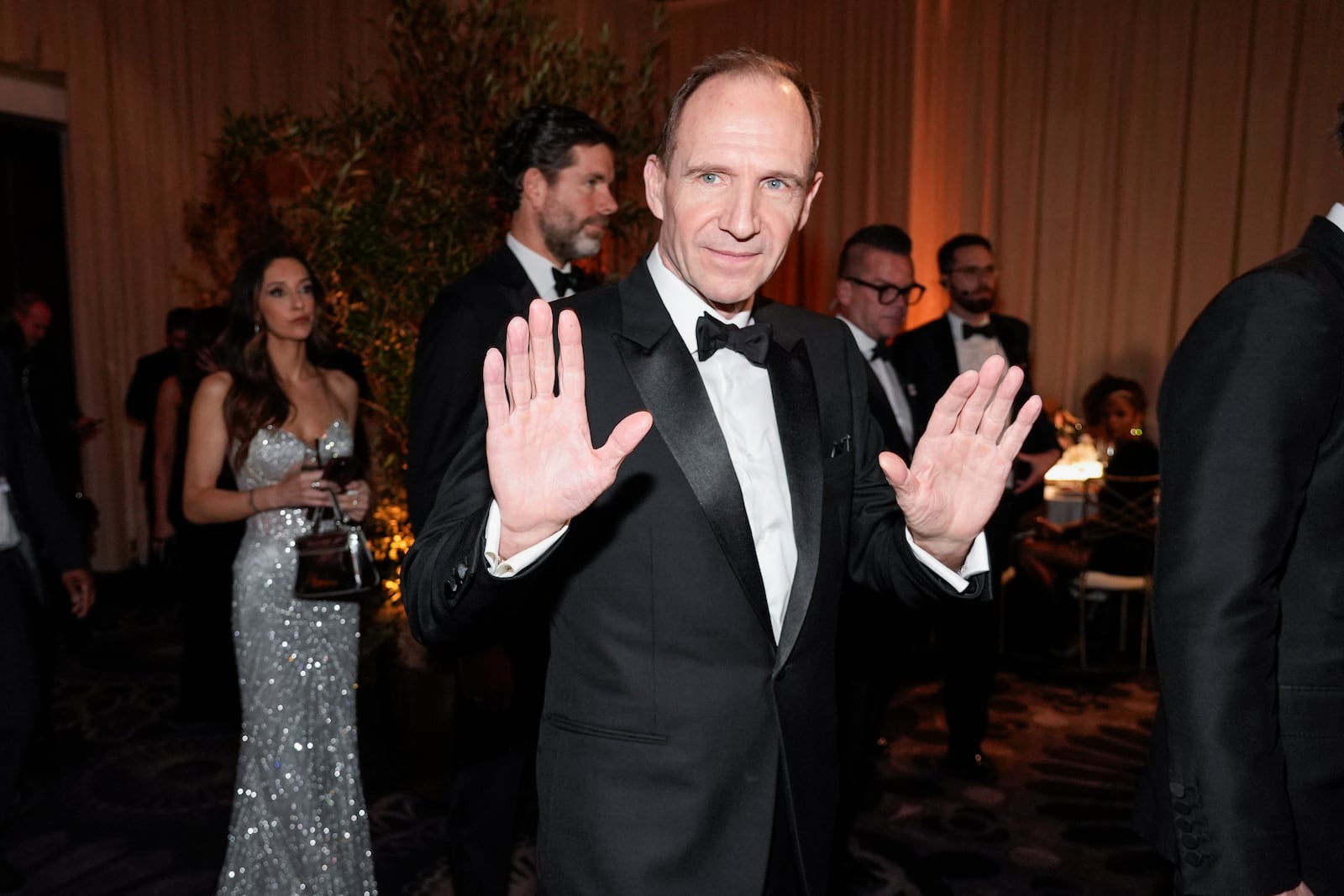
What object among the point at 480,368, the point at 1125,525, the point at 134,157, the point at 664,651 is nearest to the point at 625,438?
the point at 664,651

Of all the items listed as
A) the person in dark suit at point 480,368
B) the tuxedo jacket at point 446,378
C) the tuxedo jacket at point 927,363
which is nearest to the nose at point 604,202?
the person in dark suit at point 480,368

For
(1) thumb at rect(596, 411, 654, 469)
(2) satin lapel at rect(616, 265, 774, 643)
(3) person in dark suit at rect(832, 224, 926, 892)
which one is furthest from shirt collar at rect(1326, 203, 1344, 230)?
(3) person in dark suit at rect(832, 224, 926, 892)

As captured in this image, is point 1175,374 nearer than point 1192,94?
Yes

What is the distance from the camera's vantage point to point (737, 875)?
4.73ft

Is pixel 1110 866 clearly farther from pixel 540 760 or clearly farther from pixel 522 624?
pixel 540 760

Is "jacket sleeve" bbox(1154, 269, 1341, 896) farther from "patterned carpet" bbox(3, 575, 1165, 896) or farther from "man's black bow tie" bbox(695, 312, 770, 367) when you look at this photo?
"patterned carpet" bbox(3, 575, 1165, 896)

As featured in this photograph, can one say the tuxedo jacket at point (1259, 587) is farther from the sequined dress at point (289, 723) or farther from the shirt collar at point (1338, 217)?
the sequined dress at point (289, 723)

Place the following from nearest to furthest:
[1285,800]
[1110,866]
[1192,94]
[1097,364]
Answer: [1285,800] → [1110,866] → [1192,94] → [1097,364]

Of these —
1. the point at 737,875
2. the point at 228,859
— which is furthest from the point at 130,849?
the point at 737,875

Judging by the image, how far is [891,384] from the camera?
3814mm

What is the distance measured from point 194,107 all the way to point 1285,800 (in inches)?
313

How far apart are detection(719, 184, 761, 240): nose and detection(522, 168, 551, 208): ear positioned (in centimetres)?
167

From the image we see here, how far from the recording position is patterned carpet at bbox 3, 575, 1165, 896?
3205 mm

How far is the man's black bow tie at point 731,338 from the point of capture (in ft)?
5.05
